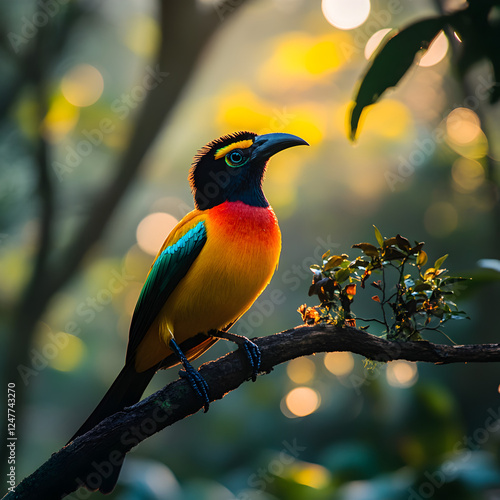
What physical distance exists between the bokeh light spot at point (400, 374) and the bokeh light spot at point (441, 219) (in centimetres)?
258

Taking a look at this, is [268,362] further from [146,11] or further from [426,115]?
[426,115]

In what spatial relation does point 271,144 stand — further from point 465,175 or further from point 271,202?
point 465,175

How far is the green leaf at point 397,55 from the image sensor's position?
6.52 feet

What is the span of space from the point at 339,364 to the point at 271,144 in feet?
23.9

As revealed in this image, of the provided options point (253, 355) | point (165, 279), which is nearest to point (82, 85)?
point (165, 279)

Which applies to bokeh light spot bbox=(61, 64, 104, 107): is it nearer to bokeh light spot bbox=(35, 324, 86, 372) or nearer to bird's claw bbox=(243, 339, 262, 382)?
bokeh light spot bbox=(35, 324, 86, 372)

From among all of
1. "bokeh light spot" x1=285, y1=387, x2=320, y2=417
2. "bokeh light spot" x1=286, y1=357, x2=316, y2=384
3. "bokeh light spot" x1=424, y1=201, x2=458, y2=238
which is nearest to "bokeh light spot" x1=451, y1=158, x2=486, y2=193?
"bokeh light spot" x1=424, y1=201, x2=458, y2=238

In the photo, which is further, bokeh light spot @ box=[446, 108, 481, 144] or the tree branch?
bokeh light spot @ box=[446, 108, 481, 144]

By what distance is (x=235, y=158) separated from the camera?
130 inches

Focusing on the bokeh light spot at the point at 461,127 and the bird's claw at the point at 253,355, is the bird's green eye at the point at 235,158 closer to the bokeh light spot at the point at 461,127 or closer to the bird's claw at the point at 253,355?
the bird's claw at the point at 253,355

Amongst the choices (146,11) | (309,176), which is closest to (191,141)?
(309,176)

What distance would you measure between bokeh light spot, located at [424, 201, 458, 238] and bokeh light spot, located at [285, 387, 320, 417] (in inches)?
145

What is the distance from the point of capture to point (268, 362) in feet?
8.98

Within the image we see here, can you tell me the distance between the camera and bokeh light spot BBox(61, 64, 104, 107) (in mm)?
7797
